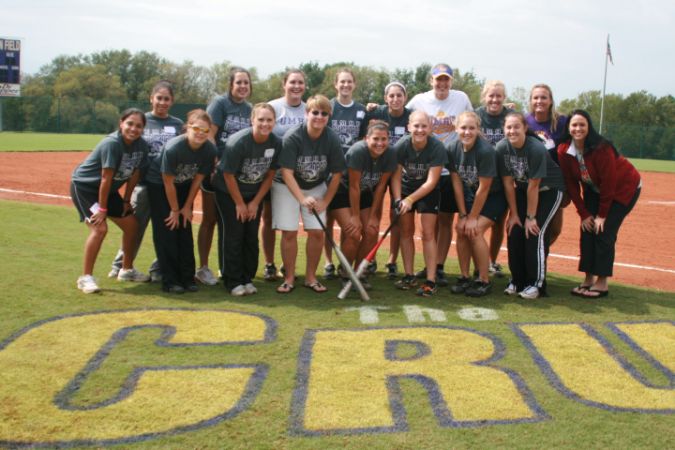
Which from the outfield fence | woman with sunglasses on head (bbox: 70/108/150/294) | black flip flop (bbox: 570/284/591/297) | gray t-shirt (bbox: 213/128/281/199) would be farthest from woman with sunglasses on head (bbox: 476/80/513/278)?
the outfield fence

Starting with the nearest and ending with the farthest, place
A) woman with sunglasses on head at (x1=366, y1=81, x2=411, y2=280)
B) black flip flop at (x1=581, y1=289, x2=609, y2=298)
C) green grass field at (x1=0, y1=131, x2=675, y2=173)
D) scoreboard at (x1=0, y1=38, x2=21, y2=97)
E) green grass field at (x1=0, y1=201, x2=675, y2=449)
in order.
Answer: green grass field at (x1=0, y1=201, x2=675, y2=449), black flip flop at (x1=581, y1=289, x2=609, y2=298), woman with sunglasses on head at (x1=366, y1=81, x2=411, y2=280), green grass field at (x1=0, y1=131, x2=675, y2=173), scoreboard at (x1=0, y1=38, x2=21, y2=97)

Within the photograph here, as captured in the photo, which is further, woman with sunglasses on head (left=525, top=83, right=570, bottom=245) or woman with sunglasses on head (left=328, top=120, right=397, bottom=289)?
woman with sunglasses on head (left=525, top=83, right=570, bottom=245)

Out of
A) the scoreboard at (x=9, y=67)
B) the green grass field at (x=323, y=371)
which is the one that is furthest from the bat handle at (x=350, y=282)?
the scoreboard at (x=9, y=67)

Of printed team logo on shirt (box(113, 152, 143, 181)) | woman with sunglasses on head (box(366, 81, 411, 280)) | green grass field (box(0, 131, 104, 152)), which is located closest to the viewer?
printed team logo on shirt (box(113, 152, 143, 181))

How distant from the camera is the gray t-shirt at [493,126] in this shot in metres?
6.44

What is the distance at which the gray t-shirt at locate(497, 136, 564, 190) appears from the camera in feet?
19.0

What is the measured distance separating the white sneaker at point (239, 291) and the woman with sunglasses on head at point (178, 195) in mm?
361

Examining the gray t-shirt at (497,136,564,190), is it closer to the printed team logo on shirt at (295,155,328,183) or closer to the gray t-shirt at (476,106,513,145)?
the gray t-shirt at (476,106,513,145)

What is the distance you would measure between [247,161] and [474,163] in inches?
73.5

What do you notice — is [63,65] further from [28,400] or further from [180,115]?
[28,400]

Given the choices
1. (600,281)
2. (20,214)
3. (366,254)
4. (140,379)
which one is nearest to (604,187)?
(600,281)

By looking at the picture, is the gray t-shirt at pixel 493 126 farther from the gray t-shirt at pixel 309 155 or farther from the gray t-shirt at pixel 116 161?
the gray t-shirt at pixel 116 161

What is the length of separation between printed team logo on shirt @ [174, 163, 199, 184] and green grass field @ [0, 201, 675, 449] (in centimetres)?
96

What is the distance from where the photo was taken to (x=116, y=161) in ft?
18.8
